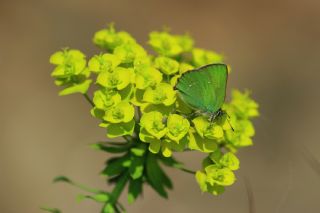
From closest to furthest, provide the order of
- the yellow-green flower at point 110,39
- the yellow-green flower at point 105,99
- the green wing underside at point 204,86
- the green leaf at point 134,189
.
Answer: the green wing underside at point 204,86 → the yellow-green flower at point 105,99 → the green leaf at point 134,189 → the yellow-green flower at point 110,39

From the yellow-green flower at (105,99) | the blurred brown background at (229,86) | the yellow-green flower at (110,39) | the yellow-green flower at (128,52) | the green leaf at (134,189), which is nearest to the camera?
the yellow-green flower at (105,99)

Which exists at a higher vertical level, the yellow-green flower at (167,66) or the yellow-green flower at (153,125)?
the yellow-green flower at (167,66)

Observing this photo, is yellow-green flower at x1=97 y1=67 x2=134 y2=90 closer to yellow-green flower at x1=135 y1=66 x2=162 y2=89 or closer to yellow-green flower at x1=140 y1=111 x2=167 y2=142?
yellow-green flower at x1=135 y1=66 x2=162 y2=89

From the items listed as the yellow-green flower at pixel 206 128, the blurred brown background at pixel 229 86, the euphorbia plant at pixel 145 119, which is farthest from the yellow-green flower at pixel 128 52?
the blurred brown background at pixel 229 86

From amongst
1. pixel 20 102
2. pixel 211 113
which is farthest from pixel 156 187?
pixel 20 102

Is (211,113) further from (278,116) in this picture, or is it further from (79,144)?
(278,116)

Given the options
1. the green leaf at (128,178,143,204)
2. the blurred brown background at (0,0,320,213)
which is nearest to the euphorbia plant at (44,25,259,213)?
the green leaf at (128,178,143,204)

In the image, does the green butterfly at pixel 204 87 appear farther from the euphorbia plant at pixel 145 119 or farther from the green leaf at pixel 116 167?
the green leaf at pixel 116 167
